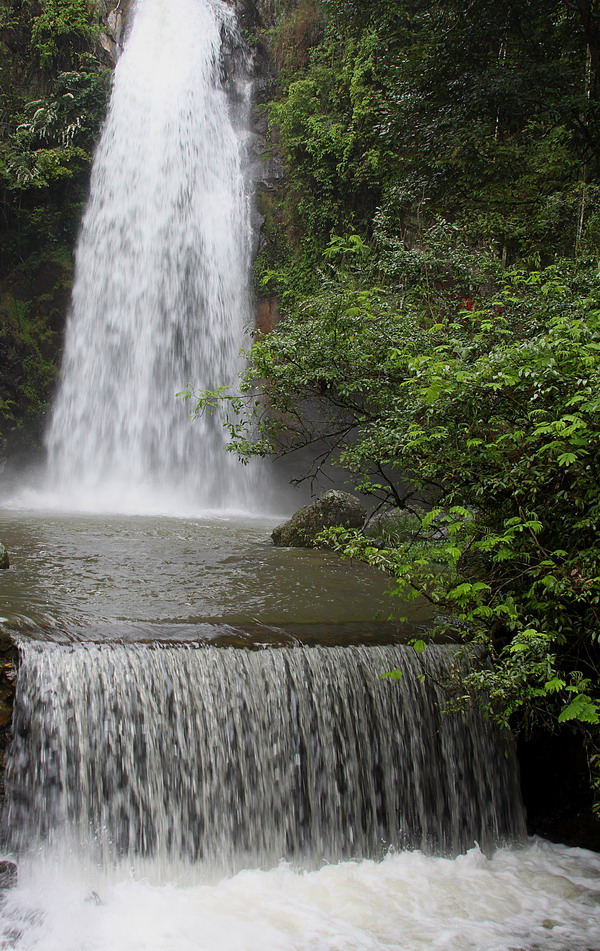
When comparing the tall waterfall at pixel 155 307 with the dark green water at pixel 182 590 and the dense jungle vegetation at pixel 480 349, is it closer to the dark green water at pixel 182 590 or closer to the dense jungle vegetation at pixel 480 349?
the dense jungle vegetation at pixel 480 349

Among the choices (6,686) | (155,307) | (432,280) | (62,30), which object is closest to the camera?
(6,686)

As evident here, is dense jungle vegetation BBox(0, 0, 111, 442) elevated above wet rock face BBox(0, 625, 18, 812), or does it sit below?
above

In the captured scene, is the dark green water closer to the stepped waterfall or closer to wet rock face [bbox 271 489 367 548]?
the stepped waterfall

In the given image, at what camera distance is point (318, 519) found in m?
10.3

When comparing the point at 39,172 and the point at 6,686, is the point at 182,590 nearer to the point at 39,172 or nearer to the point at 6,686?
the point at 6,686

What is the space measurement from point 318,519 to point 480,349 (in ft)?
18.4

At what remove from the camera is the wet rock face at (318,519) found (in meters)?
9.90

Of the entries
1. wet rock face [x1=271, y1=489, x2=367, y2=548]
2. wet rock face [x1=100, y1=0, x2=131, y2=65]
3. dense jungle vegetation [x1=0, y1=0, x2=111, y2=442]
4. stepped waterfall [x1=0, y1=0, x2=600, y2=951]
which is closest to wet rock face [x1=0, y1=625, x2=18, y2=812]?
stepped waterfall [x1=0, y1=0, x2=600, y2=951]

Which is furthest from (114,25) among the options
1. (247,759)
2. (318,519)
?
(247,759)

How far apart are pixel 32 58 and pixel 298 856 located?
69.8 ft

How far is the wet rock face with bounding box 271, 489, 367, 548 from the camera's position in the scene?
32.5ft

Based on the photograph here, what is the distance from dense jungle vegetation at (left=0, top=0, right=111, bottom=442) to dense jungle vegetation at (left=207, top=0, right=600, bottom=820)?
7004 millimetres

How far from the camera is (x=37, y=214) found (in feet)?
57.1

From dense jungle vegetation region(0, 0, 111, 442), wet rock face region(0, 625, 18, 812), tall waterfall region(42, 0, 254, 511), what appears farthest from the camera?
dense jungle vegetation region(0, 0, 111, 442)
